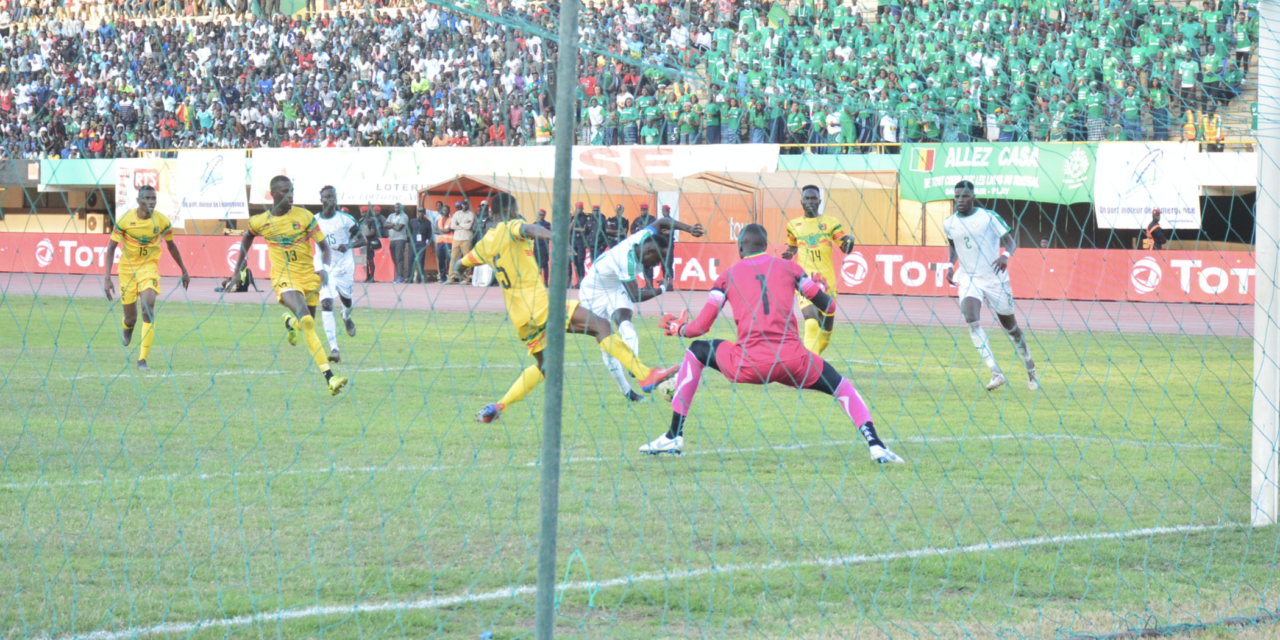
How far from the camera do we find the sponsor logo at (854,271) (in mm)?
23812

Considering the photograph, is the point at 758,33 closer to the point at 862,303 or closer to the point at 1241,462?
the point at 1241,462

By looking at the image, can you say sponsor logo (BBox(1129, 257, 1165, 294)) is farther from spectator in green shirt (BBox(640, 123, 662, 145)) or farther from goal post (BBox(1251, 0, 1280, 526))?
goal post (BBox(1251, 0, 1280, 526))

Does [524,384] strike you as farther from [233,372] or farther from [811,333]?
[233,372]

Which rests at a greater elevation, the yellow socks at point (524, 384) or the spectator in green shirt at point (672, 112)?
the spectator in green shirt at point (672, 112)

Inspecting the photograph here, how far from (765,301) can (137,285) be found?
7.67 m

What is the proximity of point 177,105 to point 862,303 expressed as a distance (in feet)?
42.5

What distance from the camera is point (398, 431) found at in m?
8.84

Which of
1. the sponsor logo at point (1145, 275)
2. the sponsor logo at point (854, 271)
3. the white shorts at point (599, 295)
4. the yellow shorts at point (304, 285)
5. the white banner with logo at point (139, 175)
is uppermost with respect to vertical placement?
the white banner with logo at point (139, 175)

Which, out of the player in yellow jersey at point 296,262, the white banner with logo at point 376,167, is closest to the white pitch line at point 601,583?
the player in yellow jersey at point 296,262

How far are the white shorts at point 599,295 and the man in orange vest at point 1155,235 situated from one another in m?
14.7

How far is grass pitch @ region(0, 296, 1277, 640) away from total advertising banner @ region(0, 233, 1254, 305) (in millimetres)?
10147

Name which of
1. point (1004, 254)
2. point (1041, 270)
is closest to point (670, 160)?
point (1041, 270)

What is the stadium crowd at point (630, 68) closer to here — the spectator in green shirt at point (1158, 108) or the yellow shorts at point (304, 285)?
the spectator in green shirt at point (1158, 108)

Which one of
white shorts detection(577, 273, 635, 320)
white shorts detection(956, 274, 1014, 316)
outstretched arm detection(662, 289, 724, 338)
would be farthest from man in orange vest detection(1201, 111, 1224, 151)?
white shorts detection(956, 274, 1014, 316)
